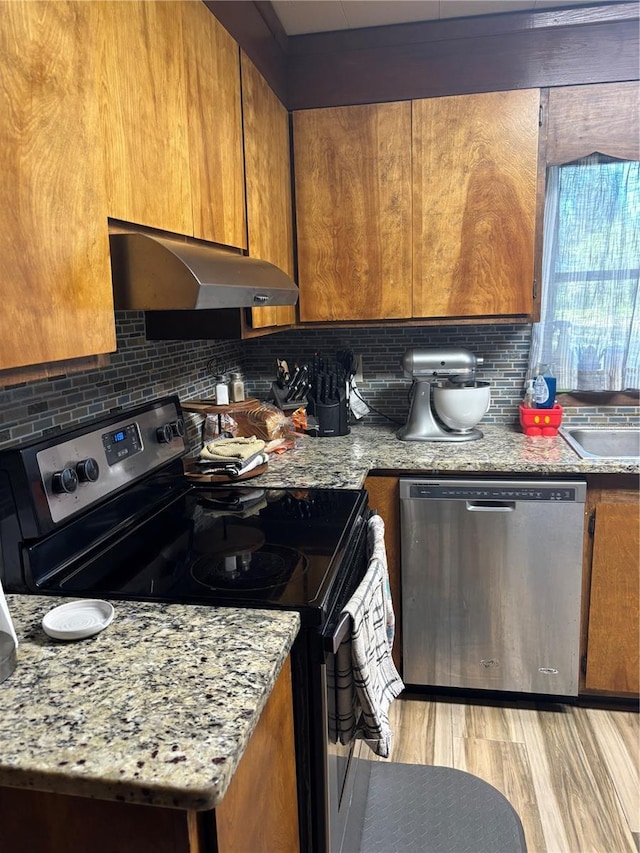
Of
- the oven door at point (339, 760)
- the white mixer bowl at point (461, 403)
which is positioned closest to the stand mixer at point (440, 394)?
the white mixer bowl at point (461, 403)

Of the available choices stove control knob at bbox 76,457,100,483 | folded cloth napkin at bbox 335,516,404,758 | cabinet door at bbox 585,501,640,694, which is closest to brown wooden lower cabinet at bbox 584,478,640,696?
cabinet door at bbox 585,501,640,694

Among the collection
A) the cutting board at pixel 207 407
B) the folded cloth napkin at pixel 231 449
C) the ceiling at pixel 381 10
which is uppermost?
the ceiling at pixel 381 10

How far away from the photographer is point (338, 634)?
115cm

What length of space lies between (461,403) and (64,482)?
4.93ft

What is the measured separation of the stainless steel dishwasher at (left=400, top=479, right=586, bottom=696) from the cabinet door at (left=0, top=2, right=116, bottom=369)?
138 centimetres

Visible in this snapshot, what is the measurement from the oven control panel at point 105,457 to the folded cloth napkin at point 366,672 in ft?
2.05

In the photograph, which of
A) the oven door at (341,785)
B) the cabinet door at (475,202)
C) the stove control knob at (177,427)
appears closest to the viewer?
the oven door at (341,785)

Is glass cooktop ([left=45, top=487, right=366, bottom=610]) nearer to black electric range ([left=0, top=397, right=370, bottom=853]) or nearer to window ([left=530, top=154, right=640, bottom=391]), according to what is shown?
black electric range ([left=0, top=397, right=370, bottom=853])

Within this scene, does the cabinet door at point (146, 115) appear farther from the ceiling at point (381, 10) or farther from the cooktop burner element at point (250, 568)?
the ceiling at point (381, 10)

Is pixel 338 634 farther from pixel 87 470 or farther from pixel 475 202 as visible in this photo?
pixel 475 202

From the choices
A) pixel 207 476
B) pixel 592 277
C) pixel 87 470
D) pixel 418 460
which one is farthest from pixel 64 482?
pixel 592 277

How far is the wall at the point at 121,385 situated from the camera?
136 cm

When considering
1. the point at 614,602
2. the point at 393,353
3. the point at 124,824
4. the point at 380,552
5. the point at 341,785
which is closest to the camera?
the point at 124,824

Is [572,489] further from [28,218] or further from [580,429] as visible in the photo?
[28,218]
